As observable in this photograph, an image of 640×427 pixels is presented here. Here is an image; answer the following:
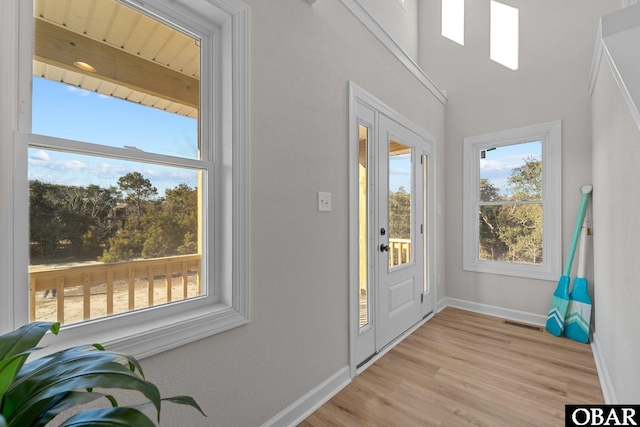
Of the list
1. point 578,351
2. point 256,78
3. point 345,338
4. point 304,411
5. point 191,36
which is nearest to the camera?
point 191,36

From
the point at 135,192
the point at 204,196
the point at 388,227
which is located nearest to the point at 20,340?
the point at 135,192

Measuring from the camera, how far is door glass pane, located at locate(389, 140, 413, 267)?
8.24 feet

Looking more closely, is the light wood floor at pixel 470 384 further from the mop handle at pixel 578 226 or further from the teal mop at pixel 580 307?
the mop handle at pixel 578 226

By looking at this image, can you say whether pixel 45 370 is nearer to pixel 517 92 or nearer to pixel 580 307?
pixel 580 307

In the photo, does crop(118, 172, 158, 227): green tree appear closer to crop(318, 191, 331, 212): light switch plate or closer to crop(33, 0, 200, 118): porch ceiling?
crop(33, 0, 200, 118): porch ceiling

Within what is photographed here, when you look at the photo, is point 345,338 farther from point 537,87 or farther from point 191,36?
point 537,87

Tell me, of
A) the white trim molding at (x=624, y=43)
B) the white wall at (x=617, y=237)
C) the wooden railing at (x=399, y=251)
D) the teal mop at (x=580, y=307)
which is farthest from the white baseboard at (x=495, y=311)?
the white trim molding at (x=624, y=43)

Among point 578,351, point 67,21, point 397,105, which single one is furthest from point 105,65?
point 578,351

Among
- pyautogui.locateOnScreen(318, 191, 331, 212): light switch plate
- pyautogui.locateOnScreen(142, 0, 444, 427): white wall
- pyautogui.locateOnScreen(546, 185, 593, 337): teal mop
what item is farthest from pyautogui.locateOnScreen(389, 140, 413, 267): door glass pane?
pyautogui.locateOnScreen(546, 185, 593, 337): teal mop

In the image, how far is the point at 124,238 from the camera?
3.66ft

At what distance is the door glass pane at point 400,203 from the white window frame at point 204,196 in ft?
4.93

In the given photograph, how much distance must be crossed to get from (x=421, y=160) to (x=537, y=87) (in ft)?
4.54

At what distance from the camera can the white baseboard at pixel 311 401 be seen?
1.54 metres

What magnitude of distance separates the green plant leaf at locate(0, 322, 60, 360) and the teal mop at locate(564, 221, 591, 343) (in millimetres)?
3531
